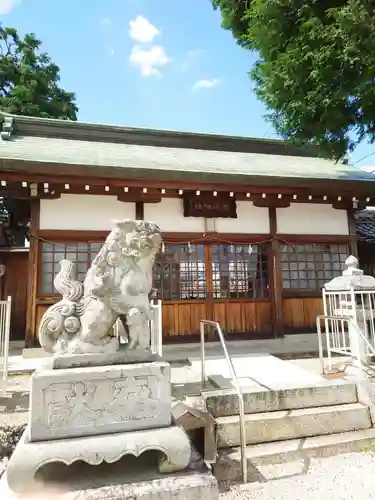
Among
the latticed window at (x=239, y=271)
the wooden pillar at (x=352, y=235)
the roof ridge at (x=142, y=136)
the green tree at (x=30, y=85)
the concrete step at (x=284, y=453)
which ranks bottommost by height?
the concrete step at (x=284, y=453)

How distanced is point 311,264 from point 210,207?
2.95 metres

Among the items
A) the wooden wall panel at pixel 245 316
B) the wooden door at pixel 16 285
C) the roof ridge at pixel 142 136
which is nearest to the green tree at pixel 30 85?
the roof ridge at pixel 142 136

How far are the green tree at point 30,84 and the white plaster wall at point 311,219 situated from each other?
12830mm

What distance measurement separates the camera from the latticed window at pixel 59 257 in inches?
270

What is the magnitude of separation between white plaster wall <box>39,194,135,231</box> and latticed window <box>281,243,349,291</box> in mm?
3962

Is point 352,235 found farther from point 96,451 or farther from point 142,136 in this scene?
point 96,451

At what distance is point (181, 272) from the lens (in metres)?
7.50

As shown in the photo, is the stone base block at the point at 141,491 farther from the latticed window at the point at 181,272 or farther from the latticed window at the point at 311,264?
the latticed window at the point at 311,264

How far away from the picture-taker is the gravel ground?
106 inches

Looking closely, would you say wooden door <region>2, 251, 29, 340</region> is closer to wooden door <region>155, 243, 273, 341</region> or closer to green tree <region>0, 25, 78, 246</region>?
wooden door <region>155, 243, 273, 341</region>

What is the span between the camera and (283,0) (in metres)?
5.20

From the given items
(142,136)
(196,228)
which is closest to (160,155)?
(142,136)

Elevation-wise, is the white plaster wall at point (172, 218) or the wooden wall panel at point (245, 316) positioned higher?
the white plaster wall at point (172, 218)

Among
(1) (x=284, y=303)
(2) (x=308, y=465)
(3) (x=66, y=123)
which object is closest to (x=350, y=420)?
(2) (x=308, y=465)
